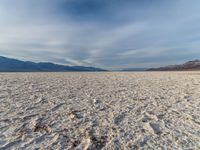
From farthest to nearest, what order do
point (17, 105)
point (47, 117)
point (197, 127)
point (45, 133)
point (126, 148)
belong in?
point (17, 105) → point (47, 117) → point (197, 127) → point (45, 133) → point (126, 148)

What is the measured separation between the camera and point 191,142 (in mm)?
4039

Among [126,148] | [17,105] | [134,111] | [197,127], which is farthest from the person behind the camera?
[17,105]

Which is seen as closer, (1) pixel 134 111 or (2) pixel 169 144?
(2) pixel 169 144

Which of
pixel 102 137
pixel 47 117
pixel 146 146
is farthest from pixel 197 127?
pixel 47 117

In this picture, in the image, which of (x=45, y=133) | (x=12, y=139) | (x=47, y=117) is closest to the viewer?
(x=12, y=139)

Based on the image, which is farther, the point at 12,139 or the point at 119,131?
the point at 119,131

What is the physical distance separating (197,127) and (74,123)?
3393 mm

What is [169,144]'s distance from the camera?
3.99 metres

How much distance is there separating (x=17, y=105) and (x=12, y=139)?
3246 millimetres

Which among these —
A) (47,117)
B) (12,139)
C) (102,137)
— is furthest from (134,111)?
(12,139)

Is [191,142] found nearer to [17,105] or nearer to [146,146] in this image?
[146,146]

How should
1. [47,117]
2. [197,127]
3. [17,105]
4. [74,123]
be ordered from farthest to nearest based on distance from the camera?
[17,105]
[47,117]
[74,123]
[197,127]

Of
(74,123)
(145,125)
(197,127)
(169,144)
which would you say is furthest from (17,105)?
(197,127)

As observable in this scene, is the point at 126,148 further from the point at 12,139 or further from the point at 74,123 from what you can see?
the point at 12,139
